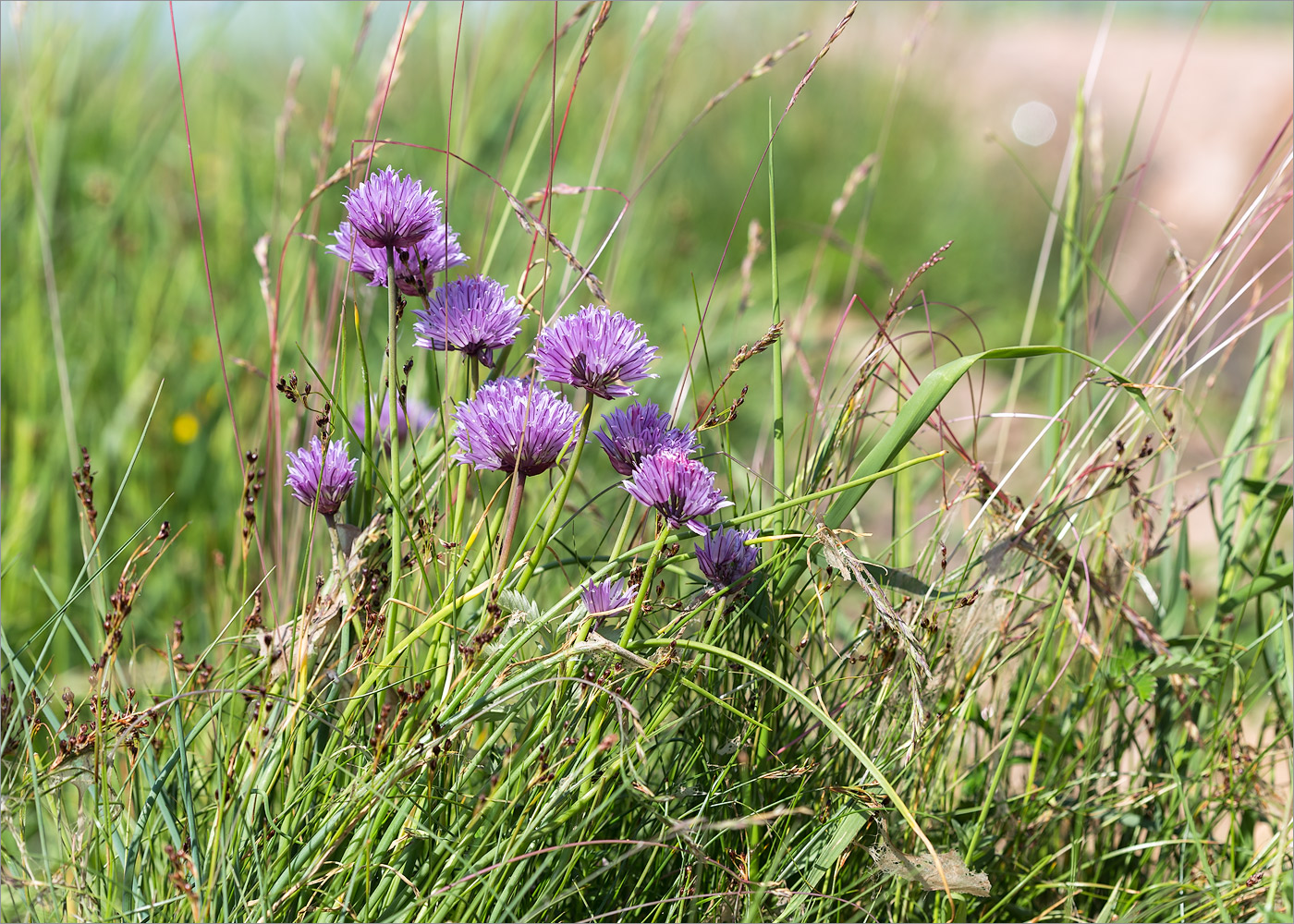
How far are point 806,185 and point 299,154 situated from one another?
2785 millimetres

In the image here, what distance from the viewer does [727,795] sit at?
114 cm

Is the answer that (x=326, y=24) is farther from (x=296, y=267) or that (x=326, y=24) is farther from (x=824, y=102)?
(x=824, y=102)

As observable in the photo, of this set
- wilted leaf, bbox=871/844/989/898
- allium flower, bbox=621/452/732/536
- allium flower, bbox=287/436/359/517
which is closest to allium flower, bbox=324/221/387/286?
allium flower, bbox=287/436/359/517

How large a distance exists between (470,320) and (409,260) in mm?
124

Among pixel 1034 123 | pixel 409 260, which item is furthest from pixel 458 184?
pixel 1034 123

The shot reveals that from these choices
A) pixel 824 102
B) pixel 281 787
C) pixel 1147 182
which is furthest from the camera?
pixel 1147 182

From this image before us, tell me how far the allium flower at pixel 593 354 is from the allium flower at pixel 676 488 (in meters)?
0.09

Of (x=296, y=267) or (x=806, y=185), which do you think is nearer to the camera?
(x=296, y=267)

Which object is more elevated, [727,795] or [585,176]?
[585,176]

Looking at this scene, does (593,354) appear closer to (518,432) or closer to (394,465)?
(518,432)

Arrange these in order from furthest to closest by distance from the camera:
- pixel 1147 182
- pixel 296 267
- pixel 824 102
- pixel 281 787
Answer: pixel 1147 182 < pixel 824 102 < pixel 296 267 < pixel 281 787

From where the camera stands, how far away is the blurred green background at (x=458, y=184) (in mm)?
2240

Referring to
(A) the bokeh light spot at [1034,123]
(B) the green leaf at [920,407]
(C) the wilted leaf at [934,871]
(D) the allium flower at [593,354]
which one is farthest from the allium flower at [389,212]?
(A) the bokeh light spot at [1034,123]

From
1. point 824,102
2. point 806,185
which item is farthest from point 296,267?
point 824,102
